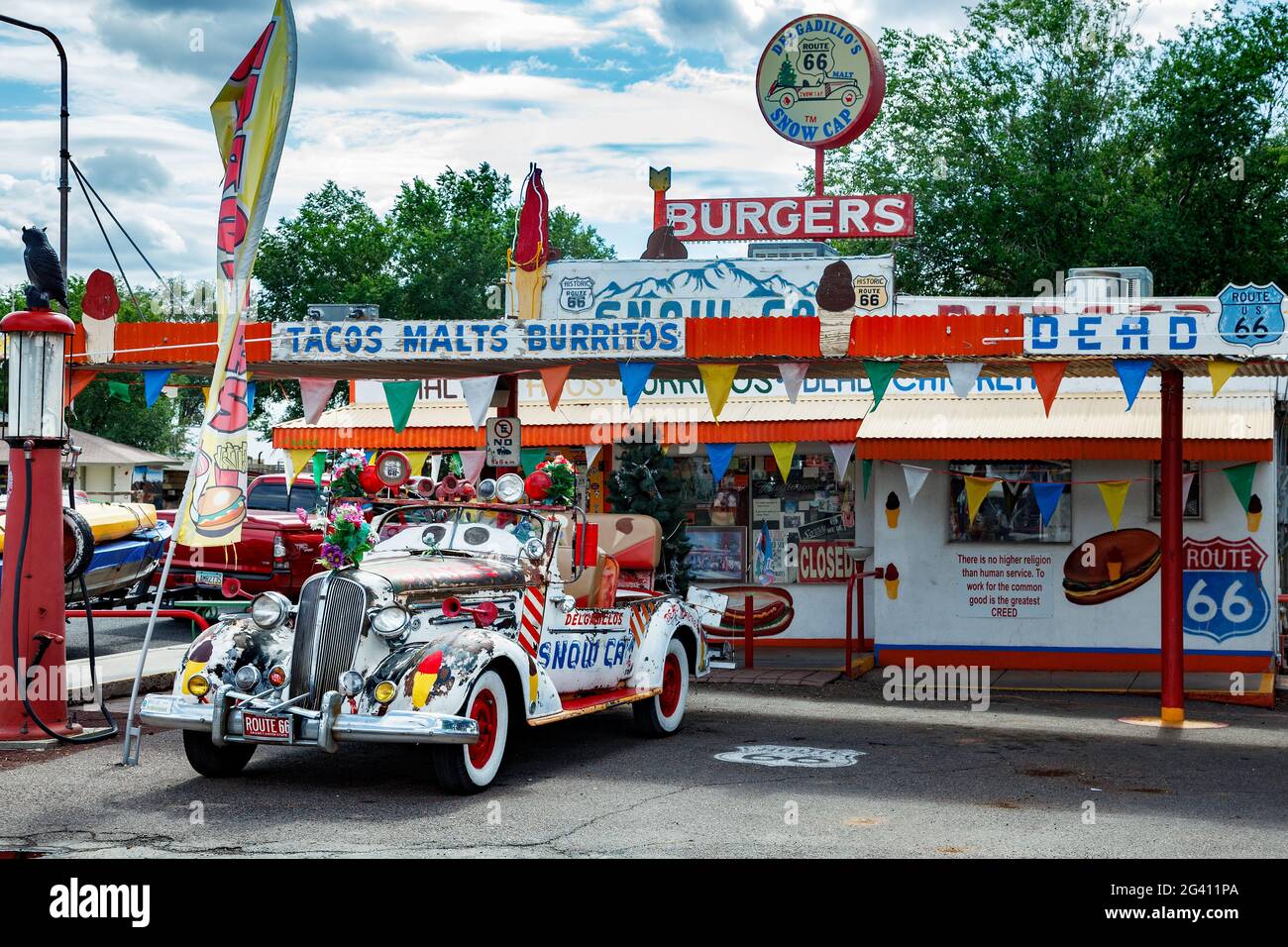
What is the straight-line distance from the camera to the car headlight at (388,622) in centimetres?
915

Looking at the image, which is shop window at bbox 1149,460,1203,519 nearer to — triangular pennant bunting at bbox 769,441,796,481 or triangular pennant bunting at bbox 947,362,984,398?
triangular pennant bunting at bbox 769,441,796,481

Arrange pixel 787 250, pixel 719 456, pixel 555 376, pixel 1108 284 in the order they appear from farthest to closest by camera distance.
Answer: pixel 787 250
pixel 1108 284
pixel 719 456
pixel 555 376

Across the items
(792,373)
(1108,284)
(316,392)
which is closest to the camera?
(792,373)

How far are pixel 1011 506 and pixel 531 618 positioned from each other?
7459mm

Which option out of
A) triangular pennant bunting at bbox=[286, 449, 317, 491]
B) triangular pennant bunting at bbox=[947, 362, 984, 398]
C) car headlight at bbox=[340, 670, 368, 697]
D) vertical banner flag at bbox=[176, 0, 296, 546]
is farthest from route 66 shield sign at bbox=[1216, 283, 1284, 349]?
triangular pennant bunting at bbox=[286, 449, 317, 491]

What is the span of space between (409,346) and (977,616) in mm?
6965

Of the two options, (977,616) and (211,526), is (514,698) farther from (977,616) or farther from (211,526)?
(977,616)

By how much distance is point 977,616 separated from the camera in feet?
51.8

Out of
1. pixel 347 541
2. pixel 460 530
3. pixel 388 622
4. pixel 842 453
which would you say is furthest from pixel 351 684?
pixel 842 453

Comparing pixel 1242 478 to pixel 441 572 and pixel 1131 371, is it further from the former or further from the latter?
pixel 441 572

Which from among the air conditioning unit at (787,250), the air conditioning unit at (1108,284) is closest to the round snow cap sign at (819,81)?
the air conditioning unit at (787,250)

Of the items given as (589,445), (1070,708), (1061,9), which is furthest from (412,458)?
(1061,9)

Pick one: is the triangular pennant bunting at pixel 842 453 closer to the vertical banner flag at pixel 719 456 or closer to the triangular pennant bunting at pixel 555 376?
the vertical banner flag at pixel 719 456

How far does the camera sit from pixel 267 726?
8.85m
